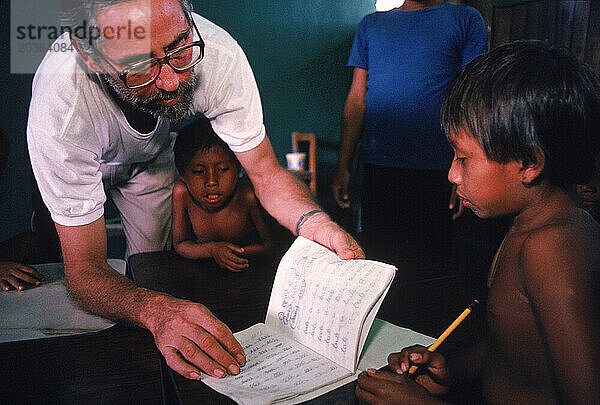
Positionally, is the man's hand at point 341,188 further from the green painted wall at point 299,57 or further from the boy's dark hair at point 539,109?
the green painted wall at point 299,57

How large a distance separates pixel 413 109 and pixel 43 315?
1.61m

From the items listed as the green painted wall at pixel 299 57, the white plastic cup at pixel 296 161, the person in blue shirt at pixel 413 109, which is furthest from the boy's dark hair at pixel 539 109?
the green painted wall at pixel 299 57

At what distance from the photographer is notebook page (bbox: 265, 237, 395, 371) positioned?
0.81m

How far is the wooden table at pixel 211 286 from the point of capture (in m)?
0.75

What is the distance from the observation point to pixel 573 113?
0.71 meters

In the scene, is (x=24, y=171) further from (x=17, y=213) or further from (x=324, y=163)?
(x=324, y=163)

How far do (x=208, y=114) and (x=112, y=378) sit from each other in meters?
0.95

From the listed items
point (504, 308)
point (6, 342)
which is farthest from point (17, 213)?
point (504, 308)

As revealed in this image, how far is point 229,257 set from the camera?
1.37m

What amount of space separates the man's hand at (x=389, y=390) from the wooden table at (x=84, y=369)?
0.31m

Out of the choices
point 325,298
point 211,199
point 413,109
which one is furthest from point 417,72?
point 325,298

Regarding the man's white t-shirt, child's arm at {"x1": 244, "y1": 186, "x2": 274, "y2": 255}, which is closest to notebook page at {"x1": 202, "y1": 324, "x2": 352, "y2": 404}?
the man's white t-shirt

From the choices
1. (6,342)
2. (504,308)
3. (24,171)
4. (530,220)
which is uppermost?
(530,220)

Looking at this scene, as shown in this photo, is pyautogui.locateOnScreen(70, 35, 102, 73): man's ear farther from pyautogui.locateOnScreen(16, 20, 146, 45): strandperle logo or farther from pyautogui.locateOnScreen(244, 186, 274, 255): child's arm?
pyautogui.locateOnScreen(244, 186, 274, 255): child's arm
